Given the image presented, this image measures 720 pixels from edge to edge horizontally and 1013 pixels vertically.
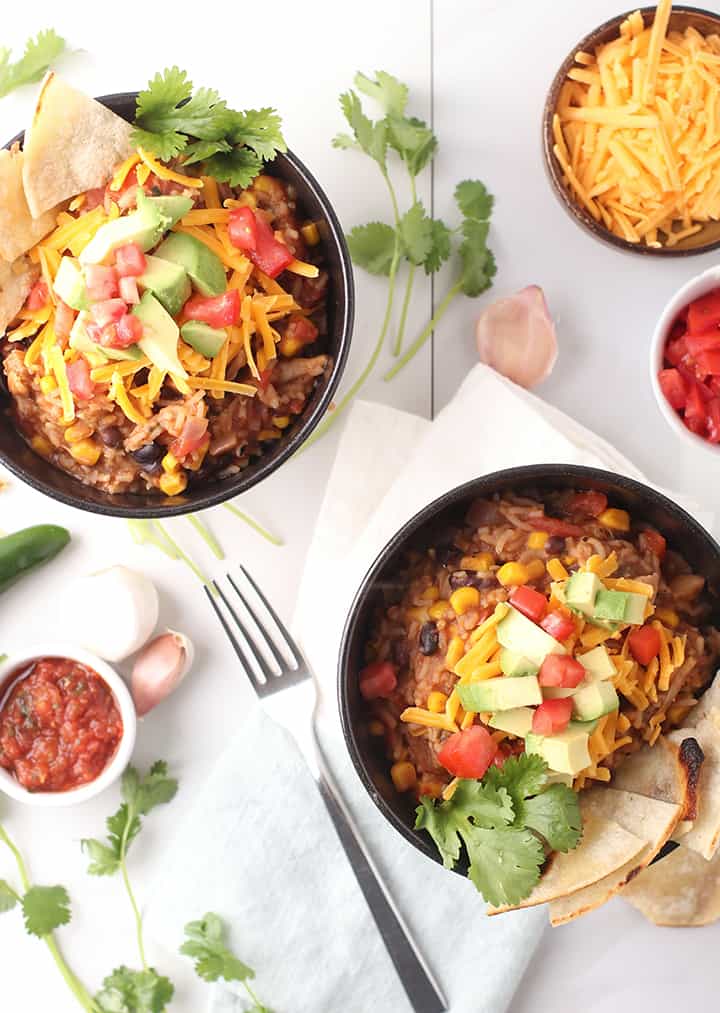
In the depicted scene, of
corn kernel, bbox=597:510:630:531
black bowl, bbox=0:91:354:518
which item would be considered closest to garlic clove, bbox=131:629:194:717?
Answer: black bowl, bbox=0:91:354:518

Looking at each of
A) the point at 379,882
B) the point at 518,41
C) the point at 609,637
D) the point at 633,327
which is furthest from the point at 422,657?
the point at 518,41

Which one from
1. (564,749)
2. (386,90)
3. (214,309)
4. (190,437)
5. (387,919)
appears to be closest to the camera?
(564,749)

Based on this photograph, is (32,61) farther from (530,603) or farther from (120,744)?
(530,603)

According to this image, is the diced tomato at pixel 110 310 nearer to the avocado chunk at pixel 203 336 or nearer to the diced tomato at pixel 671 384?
the avocado chunk at pixel 203 336

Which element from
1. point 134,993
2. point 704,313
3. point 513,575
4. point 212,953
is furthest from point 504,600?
point 134,993

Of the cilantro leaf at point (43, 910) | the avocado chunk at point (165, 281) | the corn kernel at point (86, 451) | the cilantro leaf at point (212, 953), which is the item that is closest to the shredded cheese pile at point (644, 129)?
the avocado chunk at point (165, 281)

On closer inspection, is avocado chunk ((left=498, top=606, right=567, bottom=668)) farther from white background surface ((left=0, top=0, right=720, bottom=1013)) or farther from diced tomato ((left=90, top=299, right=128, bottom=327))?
diced tomato ((left=90, top=299, right=128, bottom=327))

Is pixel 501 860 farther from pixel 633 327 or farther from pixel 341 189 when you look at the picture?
pixel 341 189
